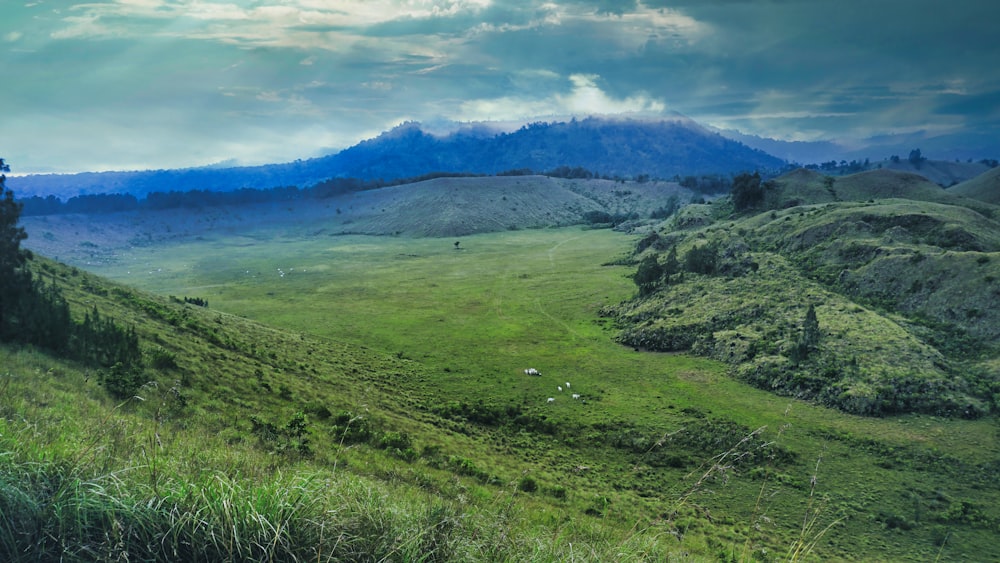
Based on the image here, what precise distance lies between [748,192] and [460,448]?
117m

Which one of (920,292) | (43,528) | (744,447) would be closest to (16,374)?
(43,528)

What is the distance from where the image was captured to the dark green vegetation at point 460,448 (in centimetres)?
630

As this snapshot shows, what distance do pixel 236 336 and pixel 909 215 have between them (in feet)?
279

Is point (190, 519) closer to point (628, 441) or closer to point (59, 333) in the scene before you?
point (59, 333)

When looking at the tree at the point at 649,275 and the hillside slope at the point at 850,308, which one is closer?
the hillside slope at the point at 850,308

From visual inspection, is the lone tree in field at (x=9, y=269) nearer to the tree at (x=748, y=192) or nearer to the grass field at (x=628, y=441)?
Answer: the grass field at (x=628, y=441)

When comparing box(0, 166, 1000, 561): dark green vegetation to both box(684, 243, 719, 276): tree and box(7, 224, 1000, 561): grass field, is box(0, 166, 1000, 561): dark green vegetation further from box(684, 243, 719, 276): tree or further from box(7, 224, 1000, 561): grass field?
box(684, 243, 719, 276): tree

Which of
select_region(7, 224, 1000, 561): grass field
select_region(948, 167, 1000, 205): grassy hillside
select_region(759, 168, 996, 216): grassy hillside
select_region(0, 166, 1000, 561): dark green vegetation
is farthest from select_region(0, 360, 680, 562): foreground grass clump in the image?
select_region(948, 167, 1000, 205): grassy hillside

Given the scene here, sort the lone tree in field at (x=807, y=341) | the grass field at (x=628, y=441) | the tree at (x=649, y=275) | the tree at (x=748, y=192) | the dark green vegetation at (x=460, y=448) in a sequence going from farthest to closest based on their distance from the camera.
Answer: the tree at (x=748, y=192) → the tree at (x=649, y=275) → the lone tree in field at (x=807, y=341) → the grass field at (x=628, y=441) → the dark green vegetation at (x=460, y=448)

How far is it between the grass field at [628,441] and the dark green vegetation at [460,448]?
0.62ft

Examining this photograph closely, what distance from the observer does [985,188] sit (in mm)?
144500

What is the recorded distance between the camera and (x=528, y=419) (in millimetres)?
33156

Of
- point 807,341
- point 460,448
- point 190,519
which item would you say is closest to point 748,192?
point 807,341

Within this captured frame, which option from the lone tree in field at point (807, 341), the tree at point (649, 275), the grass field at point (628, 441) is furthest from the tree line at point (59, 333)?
the tree at point (649, 275)
